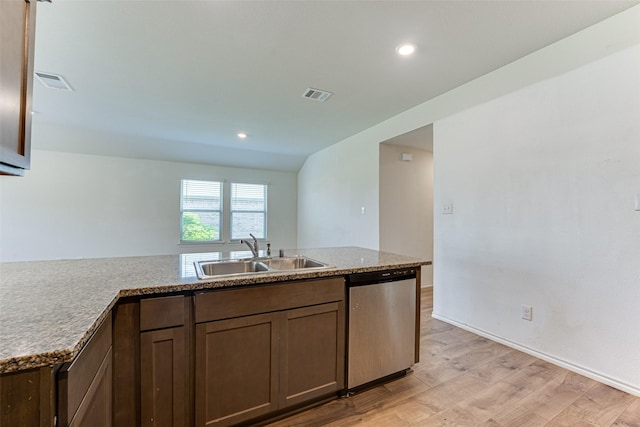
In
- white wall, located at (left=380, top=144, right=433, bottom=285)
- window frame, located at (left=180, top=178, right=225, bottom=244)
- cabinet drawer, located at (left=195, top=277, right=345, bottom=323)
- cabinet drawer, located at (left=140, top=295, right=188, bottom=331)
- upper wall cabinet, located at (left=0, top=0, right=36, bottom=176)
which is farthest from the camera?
window frame, located at (left=180, top=178, right=225, bottom=244)

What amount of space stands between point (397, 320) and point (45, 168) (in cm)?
638

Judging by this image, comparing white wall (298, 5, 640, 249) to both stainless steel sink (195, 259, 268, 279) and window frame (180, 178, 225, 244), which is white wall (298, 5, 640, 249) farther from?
stainless steel sink (195, 259, 268, 279)

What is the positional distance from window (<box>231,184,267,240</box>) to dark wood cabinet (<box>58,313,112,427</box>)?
17.5 ft

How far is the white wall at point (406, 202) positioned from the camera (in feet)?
13.6

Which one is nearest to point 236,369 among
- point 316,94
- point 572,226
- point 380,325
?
point 380,325

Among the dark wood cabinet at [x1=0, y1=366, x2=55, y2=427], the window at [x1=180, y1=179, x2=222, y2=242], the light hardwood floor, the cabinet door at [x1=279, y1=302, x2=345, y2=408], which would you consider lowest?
the light hardwood floor

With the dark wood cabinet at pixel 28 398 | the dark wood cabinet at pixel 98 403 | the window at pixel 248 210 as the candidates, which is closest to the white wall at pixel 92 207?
the window at pixel 248 210

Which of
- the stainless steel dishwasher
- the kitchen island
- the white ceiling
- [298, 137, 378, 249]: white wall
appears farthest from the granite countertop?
[298, 137, 378, 249]: white wall

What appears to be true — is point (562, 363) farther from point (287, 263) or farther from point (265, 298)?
point (265, 298)

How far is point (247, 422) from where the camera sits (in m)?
1.55

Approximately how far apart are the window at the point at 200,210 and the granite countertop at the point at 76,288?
4274mm

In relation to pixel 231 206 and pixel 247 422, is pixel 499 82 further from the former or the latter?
pixel 231 206

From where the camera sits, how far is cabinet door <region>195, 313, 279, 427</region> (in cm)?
141

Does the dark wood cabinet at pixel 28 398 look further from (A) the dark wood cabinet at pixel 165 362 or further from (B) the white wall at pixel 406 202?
(B) the white wall at pixel 406 202
